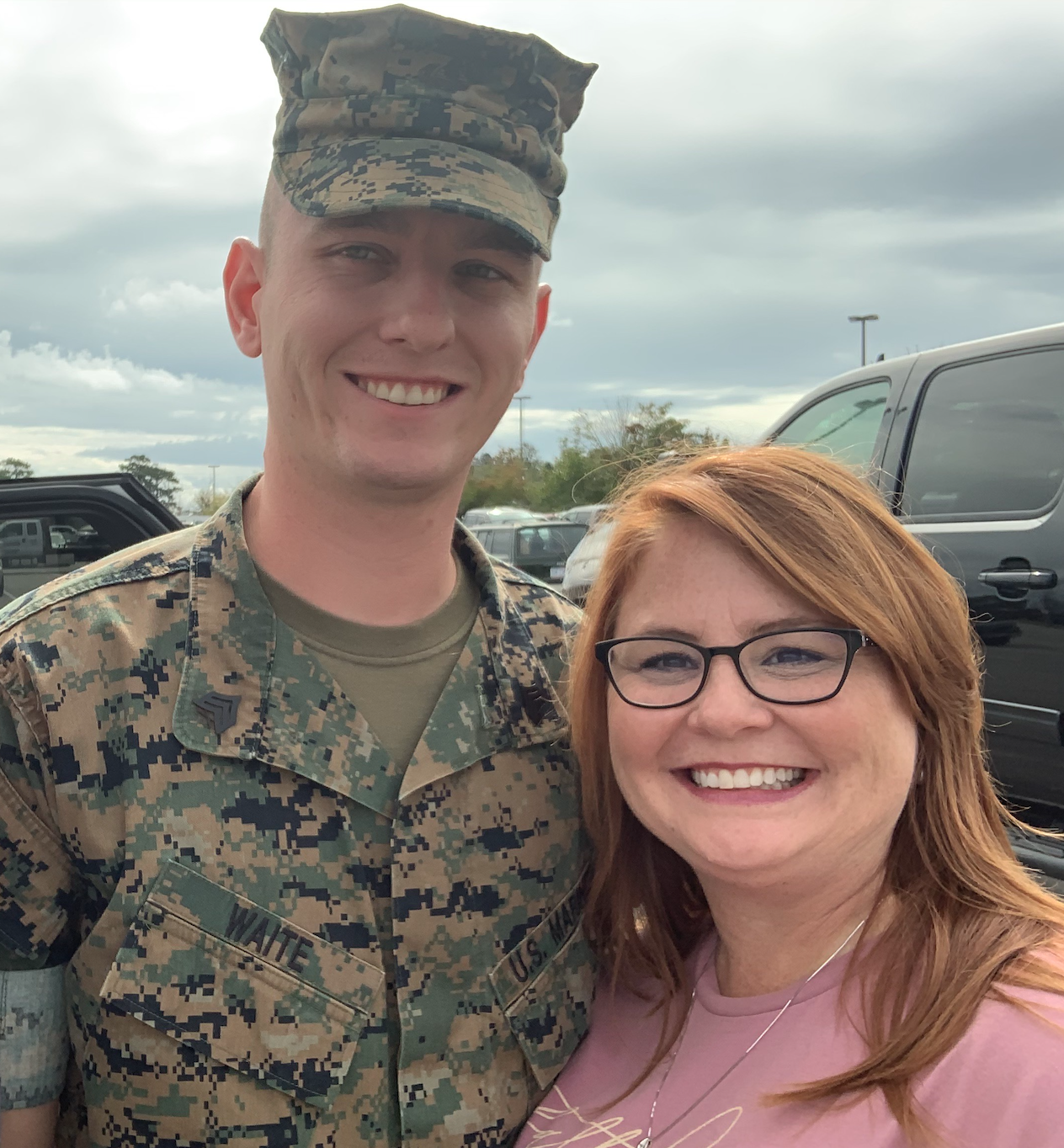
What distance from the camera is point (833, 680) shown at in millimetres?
1495

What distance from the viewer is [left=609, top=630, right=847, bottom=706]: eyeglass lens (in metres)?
1.50

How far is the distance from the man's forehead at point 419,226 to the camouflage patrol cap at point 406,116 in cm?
4

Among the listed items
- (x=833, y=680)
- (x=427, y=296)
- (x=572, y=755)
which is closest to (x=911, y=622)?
(x=833, y=680)

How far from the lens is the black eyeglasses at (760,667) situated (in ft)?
4.91

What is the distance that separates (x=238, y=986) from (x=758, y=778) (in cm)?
79

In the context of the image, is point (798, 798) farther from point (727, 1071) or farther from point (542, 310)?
point (542, 310)

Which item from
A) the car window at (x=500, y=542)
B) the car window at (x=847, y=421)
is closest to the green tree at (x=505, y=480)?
the car window at (x=500, y=542)

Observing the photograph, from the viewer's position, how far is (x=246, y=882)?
5.19ft

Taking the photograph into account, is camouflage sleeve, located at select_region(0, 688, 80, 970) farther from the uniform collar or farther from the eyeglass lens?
the eyeglass lens

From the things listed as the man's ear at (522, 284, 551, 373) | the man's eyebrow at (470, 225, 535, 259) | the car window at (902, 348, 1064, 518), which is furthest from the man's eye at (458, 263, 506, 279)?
the car window at (902, 348, 1064, 518)

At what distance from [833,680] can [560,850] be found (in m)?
0.62

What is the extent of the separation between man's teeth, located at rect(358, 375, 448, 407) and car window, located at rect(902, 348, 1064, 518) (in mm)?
2510

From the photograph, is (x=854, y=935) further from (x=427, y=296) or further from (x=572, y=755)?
(x=427, y=296)

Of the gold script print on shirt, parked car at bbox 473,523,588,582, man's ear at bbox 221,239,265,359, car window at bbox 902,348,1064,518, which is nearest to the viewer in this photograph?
the gold script print on shirt
